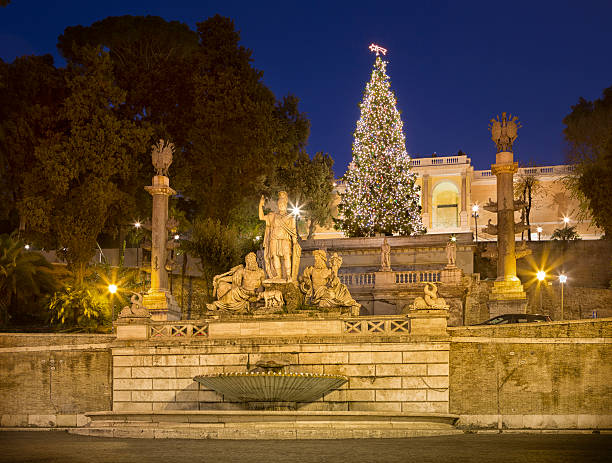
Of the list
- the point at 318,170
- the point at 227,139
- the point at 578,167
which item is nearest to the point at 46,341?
the point at 227,139

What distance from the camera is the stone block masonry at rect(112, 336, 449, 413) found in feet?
66.2

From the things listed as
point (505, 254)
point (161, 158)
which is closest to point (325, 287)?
point (505, 254)

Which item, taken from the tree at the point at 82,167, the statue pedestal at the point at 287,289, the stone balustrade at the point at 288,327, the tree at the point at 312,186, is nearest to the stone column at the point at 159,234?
the tree at the point at 82,167

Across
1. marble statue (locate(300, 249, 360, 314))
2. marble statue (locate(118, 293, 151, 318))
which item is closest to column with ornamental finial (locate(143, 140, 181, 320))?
marble statue (locate(118, 293, 151, 318))

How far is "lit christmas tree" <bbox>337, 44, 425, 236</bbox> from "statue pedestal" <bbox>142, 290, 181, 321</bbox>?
1401 centimetres

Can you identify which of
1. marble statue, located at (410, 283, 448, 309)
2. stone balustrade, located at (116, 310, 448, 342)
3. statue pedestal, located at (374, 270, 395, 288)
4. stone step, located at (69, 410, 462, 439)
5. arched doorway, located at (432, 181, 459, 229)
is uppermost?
arched doorway, located at (432, 181, 459, 229)

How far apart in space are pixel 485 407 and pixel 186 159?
2282cm

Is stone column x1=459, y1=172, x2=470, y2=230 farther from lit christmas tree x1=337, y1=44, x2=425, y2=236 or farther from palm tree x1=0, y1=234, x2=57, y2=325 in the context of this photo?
palm tree x1=0, y1=234, x2=57, y2=325

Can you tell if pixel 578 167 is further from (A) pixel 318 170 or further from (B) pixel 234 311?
(B) pixel 234 311

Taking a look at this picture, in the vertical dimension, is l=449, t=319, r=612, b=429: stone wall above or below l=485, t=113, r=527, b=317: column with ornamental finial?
below

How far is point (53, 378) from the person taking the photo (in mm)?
22094

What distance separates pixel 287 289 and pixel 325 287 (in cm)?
110

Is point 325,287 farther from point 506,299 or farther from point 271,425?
point 506,299

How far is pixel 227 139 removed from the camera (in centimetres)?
3606
